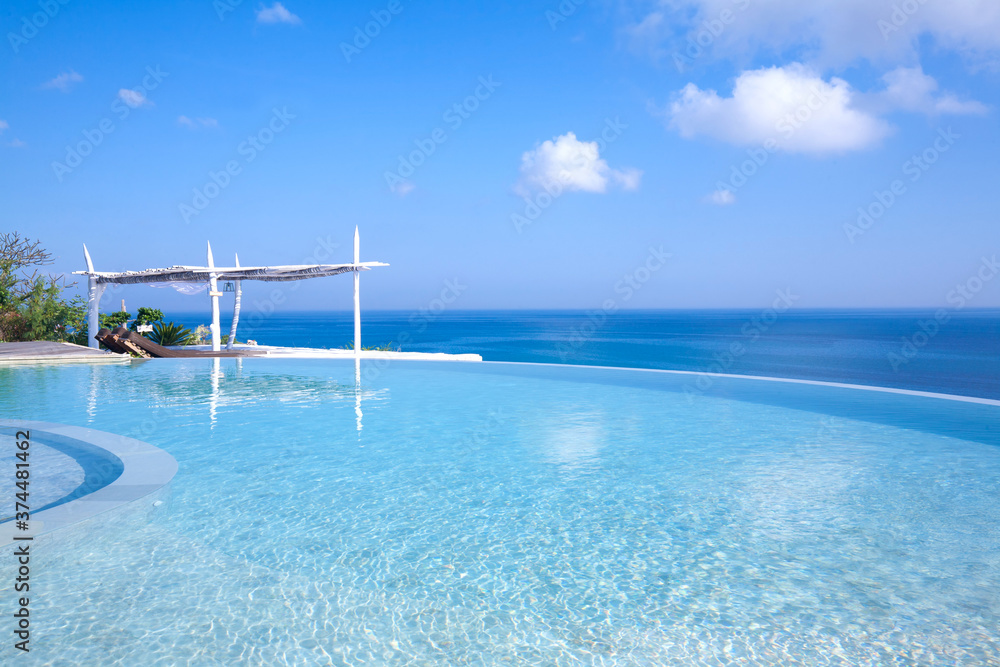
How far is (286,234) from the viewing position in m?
30.0

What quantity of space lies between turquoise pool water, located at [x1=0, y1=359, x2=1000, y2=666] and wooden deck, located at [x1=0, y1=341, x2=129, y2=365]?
7088 mm

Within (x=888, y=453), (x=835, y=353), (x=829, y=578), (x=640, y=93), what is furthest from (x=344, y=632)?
(x=835, y=353)

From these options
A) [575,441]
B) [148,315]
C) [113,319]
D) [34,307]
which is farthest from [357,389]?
[148,315]

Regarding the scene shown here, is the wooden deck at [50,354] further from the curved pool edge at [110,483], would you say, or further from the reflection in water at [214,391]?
the curved pool edge at [110,483]

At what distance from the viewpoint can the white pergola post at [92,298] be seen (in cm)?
1523

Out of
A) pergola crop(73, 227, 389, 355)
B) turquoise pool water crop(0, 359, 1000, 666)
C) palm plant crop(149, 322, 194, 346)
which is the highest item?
pergola crop(73, 227, 389, 355)

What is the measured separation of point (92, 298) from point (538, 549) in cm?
1660

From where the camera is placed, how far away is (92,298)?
50.7ft

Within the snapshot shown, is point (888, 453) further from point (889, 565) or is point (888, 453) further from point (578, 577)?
point (578, 577)

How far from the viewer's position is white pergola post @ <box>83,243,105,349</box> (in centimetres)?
1523

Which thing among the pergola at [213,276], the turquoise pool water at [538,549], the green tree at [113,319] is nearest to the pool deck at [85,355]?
the pergola at [213,276]

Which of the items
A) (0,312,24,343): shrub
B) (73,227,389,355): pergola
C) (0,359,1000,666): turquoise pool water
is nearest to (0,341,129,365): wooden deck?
(73,227,389,355): pergola

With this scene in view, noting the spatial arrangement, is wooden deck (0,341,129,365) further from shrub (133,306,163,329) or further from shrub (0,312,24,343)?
shrub (133,306,163,329)

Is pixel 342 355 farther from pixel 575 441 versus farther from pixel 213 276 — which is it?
pixel 575 441
